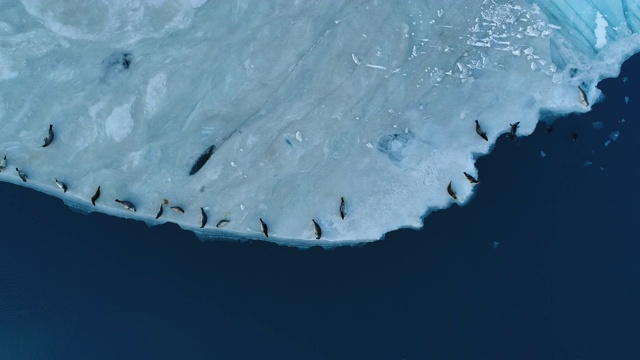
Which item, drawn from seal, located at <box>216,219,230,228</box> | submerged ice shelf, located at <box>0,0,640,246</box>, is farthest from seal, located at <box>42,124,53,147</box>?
seal, located at <box>216,219,230,228</box>

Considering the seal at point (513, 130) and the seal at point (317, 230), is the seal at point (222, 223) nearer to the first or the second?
the seal at point (317, 230)

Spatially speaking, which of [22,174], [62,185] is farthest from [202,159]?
[22,174]

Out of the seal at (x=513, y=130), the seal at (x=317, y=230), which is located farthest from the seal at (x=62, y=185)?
the seal at (x=513, y=130)

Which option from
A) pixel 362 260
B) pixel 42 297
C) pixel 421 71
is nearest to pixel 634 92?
pixel 421 71

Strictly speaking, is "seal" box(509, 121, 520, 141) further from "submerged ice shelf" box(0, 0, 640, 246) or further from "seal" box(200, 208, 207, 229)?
"seal" box(200, 208, 207, 229)

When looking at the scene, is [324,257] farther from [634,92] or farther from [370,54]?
[634,92]
